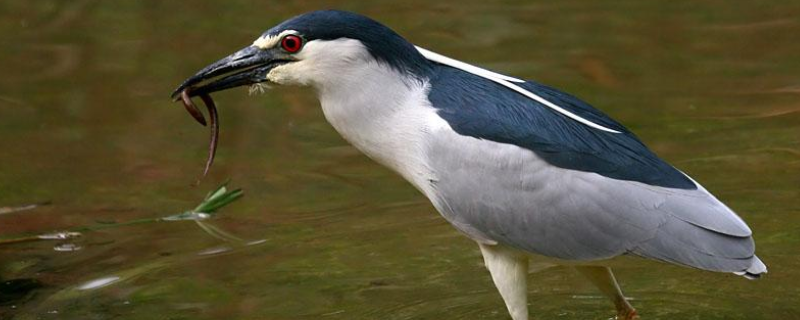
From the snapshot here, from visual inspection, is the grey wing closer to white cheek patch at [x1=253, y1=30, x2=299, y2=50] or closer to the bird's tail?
the bird's tail

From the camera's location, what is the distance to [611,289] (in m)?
5.82

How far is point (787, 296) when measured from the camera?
6.05 m

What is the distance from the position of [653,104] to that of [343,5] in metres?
2.49

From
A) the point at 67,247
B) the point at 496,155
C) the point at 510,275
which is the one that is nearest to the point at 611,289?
the point at 510,275

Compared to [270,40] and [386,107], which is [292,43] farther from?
[386,107]

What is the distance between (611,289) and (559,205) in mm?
555

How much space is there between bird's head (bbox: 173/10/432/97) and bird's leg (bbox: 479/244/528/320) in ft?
2.43

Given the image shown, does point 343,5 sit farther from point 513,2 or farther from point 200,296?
point 200,296

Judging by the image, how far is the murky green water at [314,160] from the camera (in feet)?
20.9

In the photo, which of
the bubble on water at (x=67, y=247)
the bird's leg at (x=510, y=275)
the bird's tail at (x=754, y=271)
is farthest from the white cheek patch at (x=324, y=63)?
the bubble on water at (x=67, y=247)

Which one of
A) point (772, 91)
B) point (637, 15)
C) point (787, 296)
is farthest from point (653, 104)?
point (787, 296)

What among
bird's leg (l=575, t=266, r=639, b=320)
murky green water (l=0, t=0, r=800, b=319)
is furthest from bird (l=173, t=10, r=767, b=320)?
murky green water (l=0, t=0, r=800, b=319)

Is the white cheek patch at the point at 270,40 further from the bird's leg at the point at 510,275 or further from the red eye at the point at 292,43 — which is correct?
the bird's leg at the point at 510,275

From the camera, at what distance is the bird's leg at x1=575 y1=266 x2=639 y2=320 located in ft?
19.1
